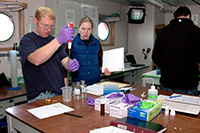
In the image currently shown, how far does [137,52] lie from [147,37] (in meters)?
0.57

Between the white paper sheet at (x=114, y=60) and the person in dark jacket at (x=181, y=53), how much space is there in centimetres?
52

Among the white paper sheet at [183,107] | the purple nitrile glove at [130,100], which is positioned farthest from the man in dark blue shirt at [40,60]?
the white paper sheet at [183,107]

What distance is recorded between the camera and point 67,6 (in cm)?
328

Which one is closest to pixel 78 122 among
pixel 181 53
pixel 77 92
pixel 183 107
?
pixel 77 92

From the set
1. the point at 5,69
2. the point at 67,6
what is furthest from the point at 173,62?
the point at 5,69

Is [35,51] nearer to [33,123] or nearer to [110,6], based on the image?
[33,123]

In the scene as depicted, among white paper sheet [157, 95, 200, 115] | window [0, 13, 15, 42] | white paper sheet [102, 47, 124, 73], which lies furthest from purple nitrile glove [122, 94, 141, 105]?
window [0, 13, 15, 42]

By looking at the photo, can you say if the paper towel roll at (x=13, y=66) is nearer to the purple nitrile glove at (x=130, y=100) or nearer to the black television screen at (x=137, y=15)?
the purple nitrile glove at (x=130, y=100)

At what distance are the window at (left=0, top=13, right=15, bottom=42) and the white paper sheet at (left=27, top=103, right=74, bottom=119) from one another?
2153 mm

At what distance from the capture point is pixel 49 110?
1.36 m

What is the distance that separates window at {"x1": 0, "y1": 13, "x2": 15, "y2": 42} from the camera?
3082 millimetres

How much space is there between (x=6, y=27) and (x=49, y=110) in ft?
7.77

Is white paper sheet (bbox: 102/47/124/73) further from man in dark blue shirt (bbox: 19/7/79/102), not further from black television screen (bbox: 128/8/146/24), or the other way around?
black television screen (bbox: 128/8/146/24)

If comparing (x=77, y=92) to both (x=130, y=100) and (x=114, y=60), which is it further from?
(x=114, y=60)
